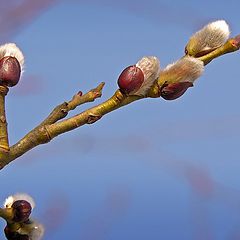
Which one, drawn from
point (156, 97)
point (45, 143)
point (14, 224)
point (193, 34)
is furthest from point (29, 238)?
point (193, 34)

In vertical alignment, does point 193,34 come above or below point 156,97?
above

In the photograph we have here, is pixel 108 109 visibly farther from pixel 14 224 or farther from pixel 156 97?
pixel 14 224

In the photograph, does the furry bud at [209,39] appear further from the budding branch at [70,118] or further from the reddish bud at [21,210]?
the reddish bud at [21,210]

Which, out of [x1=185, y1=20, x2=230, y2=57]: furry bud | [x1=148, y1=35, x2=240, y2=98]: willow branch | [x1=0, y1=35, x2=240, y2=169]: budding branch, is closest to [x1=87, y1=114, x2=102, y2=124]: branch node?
[x1=0, y1=35, x2=240, y2=169]: budding branch

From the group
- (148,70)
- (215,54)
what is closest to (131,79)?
(148,70)

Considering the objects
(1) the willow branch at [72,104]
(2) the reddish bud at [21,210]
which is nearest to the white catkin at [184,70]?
(1) the willow branch at [72,104]

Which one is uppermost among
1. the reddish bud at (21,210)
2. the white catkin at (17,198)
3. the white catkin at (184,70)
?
the white catkin at (184,70)
